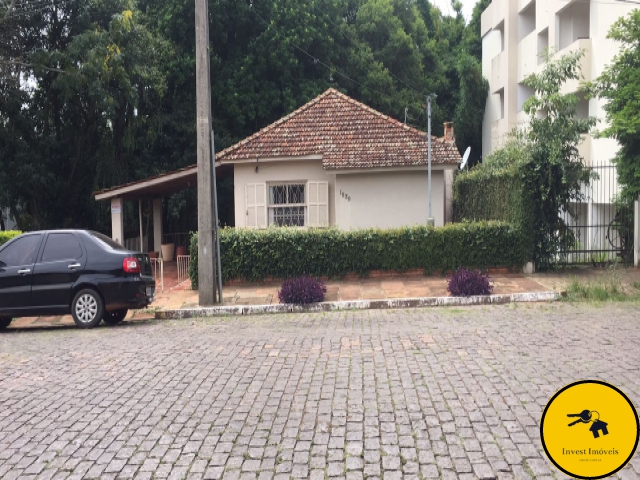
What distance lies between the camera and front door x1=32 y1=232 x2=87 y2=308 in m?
11.7

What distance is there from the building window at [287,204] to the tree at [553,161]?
7.07 m

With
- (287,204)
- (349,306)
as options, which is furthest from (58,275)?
(287,204)

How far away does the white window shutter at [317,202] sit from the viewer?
788 inches

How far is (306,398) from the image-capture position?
6230 millimetres

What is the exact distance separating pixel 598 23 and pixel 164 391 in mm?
20509

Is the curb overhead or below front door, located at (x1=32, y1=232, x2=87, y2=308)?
below

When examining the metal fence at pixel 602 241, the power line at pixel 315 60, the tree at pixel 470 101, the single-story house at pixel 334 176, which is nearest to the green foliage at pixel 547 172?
the metal fence at pixel 602 241

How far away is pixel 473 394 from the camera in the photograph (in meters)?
6.09

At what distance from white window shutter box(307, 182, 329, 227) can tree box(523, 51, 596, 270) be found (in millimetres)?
6252

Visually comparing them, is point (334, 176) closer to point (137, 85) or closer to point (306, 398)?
point (137, 85)

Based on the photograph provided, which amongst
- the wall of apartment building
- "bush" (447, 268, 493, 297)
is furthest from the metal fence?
"bush" (447, 268, 493, 297)

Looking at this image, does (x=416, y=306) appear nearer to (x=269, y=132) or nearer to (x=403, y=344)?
(x=403, y=344)

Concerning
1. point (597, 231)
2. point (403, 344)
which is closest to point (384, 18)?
point (597, 231)

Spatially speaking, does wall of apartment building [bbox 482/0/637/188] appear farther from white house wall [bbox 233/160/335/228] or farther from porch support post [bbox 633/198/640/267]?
white house wall [bbox 233/160/335/228]
